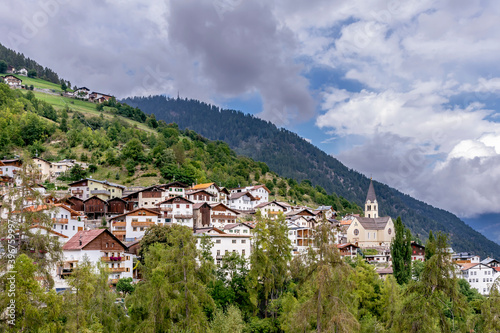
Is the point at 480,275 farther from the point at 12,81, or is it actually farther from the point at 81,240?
the point at 12,81

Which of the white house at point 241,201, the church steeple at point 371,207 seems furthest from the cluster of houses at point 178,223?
the church steeple at point 371,207

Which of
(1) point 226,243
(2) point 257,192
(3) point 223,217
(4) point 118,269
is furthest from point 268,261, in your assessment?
(2) point 257,192

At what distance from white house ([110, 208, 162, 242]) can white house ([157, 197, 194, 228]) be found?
87.1 inches

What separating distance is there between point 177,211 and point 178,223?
4193mm

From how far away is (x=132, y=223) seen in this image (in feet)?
230

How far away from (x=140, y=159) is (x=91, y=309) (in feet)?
277

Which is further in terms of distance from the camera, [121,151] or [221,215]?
[121,151]

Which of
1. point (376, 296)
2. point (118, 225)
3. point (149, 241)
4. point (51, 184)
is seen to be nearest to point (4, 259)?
point (149, 241)

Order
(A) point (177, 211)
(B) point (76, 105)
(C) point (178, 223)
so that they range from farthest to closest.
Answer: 1. (B) point (76, 105)
2. (A) point (177, 211)
3. (C) point (178, 223)

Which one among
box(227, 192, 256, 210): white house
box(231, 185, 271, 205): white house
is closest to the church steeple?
box(231, 185, 271, 205): white house

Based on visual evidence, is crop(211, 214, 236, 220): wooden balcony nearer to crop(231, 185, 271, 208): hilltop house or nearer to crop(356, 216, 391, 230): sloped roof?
Result: crop(231, 185, 271, 208): hilltop house

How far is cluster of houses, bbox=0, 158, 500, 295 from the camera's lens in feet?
181

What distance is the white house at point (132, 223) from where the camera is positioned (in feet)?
230

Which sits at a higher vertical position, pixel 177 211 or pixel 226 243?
→ pixel 177 211
